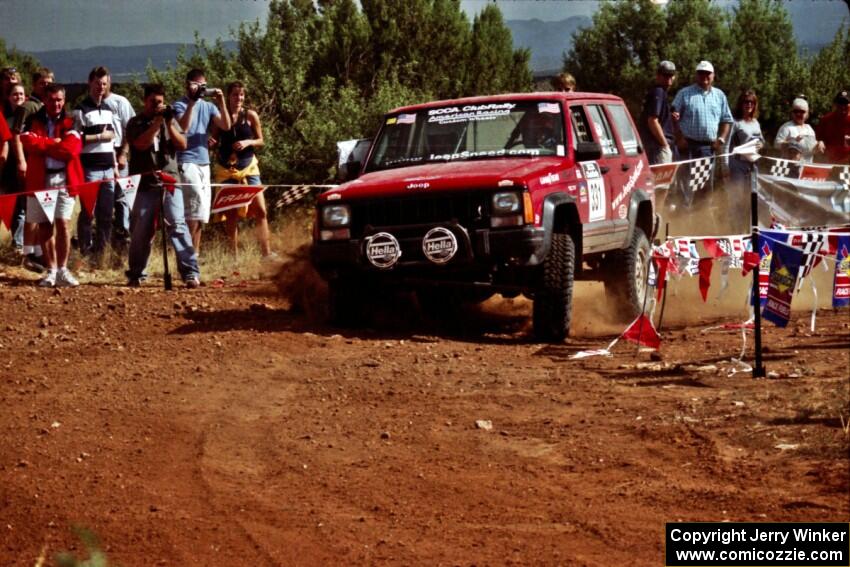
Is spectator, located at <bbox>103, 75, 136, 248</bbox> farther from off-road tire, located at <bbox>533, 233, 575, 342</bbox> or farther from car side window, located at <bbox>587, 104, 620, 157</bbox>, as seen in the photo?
off-road tire, located at <bbox>533, 233, 575, 342</bbox>

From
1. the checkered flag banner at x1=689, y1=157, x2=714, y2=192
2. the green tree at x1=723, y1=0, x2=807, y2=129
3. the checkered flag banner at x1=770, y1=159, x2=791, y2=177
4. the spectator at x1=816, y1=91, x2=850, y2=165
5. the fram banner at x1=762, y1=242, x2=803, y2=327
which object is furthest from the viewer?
the green tree at x1=723, y1=0, x2=807, y2=129

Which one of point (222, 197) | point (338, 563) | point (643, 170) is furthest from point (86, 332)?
point (338, 563)

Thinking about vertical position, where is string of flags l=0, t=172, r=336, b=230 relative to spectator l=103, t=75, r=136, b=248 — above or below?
below

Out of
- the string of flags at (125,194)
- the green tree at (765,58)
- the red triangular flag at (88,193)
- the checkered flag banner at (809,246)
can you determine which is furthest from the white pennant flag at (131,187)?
the green tree at (765,58)

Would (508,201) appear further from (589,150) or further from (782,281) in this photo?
(782,281)

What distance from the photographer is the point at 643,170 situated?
12000mm

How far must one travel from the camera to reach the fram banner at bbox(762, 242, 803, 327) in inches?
340

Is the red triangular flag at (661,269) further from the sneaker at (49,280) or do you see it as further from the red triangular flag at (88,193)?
the sneaker at (49,280)

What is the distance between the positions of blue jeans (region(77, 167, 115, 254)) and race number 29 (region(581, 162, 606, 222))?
4713mm

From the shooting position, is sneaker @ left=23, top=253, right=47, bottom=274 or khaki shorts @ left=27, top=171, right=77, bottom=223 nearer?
khaki shorts @ left=27, top=171, right=77, bottom=223

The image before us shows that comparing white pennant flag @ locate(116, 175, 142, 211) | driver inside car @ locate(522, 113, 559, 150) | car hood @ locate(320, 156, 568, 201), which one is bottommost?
white pennant flag @ locate(116, 175, 142, 211)

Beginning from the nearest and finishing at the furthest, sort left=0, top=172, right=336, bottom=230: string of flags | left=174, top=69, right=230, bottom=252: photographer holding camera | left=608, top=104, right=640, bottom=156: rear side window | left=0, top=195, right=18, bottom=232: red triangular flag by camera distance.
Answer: left=608, top=104, right=640, bottom=156: rear side window → left=0, top=172, right=336, bottom=230: string of flags → left=0, top=195, right=18, bottom=232: red triangular flag → left=174, top=69, right=230, bottom=252: photographer holding camera

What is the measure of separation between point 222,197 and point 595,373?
6.02 metres

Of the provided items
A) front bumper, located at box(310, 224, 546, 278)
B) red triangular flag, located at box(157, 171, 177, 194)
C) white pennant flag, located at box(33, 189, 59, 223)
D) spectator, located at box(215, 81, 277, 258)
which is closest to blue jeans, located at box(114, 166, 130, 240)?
spectator, located at box(215, 81, 277, 258)
